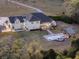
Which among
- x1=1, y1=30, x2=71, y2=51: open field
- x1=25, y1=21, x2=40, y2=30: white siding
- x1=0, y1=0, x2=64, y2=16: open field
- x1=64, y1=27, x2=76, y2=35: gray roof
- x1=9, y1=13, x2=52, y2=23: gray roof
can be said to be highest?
x1=0, y1=0, x2=64, y2=16: open field

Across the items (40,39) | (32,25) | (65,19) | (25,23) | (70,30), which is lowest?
(40,39)

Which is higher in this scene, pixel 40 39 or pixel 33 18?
pixel 33 18

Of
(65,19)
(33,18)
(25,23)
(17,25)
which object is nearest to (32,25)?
(25,23)

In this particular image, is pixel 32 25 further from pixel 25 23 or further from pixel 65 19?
pixel 65 19

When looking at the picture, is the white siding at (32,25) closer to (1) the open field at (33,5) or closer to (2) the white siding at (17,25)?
(2) the white siding at (17,25)

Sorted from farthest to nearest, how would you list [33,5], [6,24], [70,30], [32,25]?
[33,5] → [32,25] → [6,24] → [70,30]

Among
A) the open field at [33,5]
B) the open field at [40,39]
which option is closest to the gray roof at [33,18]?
the open field at [40,39]

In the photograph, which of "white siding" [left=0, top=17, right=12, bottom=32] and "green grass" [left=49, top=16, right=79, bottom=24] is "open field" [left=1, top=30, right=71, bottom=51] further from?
"green grass" [left=49, top=16, right=79, bottom=24]

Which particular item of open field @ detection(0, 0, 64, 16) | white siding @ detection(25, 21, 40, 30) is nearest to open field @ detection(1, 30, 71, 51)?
white siding @ detection(25, 21, 40, 30)
